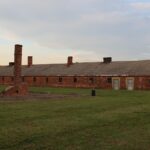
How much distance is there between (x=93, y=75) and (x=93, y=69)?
2653 mm

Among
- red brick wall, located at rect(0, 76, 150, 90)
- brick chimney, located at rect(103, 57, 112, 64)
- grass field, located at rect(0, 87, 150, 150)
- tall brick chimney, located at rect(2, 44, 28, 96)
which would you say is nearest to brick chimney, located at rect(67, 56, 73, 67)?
red brick wall, located at rect(0, 76, 150, 90)

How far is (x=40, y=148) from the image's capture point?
9.47 m

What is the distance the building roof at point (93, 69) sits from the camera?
5588 centimetres

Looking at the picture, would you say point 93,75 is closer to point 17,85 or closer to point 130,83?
point 130,83

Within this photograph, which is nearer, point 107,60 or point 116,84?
point 116,84

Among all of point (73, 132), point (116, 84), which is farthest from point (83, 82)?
point (73, 132)

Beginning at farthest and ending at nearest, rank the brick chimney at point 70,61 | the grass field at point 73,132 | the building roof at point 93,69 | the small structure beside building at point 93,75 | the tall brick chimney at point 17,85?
the brick chimney at point 70,61
the building roof at point 93,69
the small structure beside building at point 93,75
the tall brick chimney at point 17,85
the grass field at point 73,132

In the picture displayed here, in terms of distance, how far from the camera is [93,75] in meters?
59.1

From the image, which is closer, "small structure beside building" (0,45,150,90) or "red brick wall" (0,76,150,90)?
"red brick wall" (0,76,150,90)

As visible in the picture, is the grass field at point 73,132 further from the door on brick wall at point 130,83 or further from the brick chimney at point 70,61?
the brick chimney at point 70,61

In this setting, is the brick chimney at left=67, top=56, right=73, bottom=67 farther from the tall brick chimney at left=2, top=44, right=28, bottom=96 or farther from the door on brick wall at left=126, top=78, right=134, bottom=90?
the tall brick chimney at left=2, top=44, right=28, bottom=96

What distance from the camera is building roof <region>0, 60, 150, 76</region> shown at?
55.9 meters

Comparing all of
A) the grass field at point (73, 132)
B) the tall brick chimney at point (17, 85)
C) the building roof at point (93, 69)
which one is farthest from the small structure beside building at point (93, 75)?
the grass field at point (73, 132)

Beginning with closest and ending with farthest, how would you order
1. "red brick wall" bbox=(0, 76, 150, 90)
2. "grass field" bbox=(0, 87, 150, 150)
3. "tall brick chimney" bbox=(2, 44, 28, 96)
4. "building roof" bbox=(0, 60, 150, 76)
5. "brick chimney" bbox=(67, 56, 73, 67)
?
"grass field" bbox=(0, 87, 150, 150) < "tall brick chimney" bbox=(2, 44, 28, 96) < "red brick wall" bbox=(0, 76, 150, 90) < "building roof" bbox=(0, 60, 150, 76) < "brick chimney" bbox=(67, 56, 73, 67)
